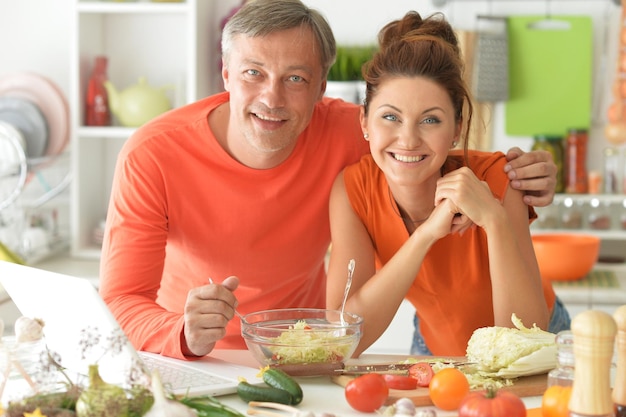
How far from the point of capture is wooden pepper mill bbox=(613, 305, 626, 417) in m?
1.30

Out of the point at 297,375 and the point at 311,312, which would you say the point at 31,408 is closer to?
the point at 297,375

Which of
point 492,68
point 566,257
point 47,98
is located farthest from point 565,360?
point 47,98

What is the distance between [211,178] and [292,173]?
189 millimetres

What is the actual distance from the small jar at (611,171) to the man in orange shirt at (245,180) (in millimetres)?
1725

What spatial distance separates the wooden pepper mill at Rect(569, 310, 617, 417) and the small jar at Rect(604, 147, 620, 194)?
259 cm

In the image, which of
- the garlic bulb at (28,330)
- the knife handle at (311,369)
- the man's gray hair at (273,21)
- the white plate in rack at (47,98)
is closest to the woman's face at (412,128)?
the man's gray hair at (273,21)

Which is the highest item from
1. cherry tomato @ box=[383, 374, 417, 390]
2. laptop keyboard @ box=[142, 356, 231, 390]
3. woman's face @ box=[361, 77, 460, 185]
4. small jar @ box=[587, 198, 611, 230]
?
woman's face @ box=[361, 77, 460, 185]

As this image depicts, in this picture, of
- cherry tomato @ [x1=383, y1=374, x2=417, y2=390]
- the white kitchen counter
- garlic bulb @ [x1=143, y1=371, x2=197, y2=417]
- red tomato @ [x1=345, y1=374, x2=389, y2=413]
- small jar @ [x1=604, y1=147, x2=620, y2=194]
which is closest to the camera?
garlic bulb @ [x1=143, y1=371, x2=197, y2=417]

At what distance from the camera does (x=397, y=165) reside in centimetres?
193

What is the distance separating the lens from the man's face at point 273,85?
2006 millimetres

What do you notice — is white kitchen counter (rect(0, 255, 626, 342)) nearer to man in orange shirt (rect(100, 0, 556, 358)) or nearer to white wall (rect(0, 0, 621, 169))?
white wall (rect(0, 0, 621, 169))

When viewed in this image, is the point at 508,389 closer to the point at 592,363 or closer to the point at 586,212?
the point at 592,363

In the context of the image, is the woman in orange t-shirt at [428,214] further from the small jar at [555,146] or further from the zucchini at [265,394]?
the small jar at [555,146]

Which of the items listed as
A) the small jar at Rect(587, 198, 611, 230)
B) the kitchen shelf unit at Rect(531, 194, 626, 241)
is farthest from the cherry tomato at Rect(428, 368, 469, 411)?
the small jar at Rect(587, 198, 611, 230)
